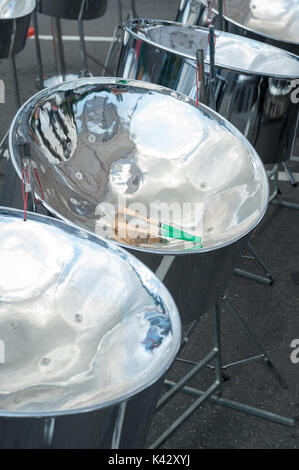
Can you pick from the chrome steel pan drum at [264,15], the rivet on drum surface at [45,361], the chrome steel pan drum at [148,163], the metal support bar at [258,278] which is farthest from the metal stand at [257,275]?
the rivet on drum surface at [45,361]

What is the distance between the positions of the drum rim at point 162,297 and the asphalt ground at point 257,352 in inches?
4.4

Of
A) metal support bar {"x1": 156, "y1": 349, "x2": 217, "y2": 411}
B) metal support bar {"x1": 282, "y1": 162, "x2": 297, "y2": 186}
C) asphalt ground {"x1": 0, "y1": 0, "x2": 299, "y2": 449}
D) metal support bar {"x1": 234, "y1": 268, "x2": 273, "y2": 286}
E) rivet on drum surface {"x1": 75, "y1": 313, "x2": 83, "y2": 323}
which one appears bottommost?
asphalt ground {"x1": 0, "y1": 0, "x2": 299, "y2": 449}

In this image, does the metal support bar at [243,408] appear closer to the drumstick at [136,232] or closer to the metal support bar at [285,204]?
the drumstick at [136,232]

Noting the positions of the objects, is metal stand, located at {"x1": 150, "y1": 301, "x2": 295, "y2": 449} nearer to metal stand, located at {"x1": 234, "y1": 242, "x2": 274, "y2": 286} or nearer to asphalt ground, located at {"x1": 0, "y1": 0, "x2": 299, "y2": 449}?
asphalt ground, located at {"x1": 0, "y1": 0, "x2": 299, "y2": 449}

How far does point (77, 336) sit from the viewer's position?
1275mm

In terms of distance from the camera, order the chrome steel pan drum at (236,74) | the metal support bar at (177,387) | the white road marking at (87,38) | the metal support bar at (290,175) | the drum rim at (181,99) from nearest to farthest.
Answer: the drum rim at (181,99)
the metal support bar at (177,387)
the chrome steel pan drum at (236,74)
the metal support bar at (290,175)
the white road marking at (87,38)

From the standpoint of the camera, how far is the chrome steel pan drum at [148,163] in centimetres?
162

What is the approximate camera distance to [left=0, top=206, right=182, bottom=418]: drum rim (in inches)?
39.7

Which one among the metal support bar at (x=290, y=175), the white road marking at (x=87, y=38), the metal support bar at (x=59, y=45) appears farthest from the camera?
the white road marking at (x=87, y=38)

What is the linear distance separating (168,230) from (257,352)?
0.74m

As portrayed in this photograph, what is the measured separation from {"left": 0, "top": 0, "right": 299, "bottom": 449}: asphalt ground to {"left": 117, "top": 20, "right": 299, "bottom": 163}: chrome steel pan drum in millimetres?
495

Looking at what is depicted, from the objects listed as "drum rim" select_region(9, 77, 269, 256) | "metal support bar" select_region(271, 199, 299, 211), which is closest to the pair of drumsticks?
"drum rim" select_region(9, 77, 269, 256)
